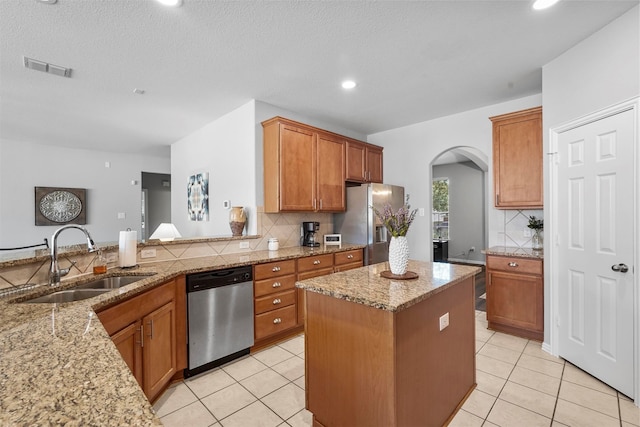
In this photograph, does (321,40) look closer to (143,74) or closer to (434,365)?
(143,74)

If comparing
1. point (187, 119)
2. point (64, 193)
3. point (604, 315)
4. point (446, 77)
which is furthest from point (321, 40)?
point (64, 193)

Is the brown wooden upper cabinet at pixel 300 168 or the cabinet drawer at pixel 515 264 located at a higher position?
the brown wooden upper cabinet at pixel 300 168

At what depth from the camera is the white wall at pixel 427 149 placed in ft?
12.1

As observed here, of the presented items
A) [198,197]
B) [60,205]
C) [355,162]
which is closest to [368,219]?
[355,162]

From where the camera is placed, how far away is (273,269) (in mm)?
2949

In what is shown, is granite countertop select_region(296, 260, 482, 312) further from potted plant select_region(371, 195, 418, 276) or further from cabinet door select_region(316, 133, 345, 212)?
cabinet door select_region(316, 133, 345, 212)

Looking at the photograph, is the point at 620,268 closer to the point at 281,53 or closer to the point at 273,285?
the point at 273,285

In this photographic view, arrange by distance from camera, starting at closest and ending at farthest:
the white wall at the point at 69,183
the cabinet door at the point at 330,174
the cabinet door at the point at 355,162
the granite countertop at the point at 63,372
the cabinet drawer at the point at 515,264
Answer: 1. the granite countertop at the point at 63,372
2. the cabinet drawer at the point at 515,264
3. the cabinet door at the point at 330,174
4. the cabinet door at the point at 355,162
5. the white wall at the point at 69,183

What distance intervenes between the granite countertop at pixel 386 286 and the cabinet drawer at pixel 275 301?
1.16 m

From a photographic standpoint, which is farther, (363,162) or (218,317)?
(363,162)

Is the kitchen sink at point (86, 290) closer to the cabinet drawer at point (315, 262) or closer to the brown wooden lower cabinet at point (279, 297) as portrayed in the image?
the brown wooden lower cabinet at point (279, 297)

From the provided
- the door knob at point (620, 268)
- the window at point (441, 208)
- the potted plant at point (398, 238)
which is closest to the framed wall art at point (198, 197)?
the potted plant at point (398, 238)

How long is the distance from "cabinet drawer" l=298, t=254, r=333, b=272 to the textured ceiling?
188 centimetres

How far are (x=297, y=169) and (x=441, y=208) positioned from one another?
585cm
